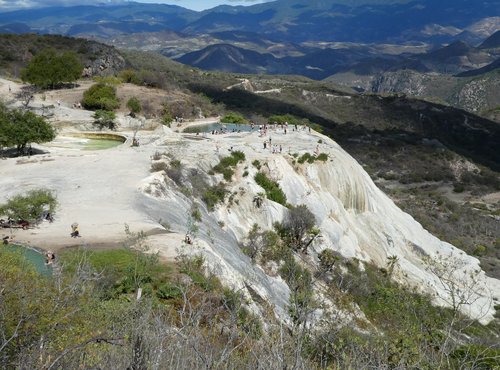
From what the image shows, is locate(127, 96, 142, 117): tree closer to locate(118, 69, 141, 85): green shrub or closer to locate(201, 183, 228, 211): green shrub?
locate(118, 69, 141, 85): green shrub

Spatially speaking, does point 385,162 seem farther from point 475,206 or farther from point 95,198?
point 95,198

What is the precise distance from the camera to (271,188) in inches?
1217

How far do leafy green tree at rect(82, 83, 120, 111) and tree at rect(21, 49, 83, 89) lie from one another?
272 inches

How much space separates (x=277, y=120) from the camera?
54.8m

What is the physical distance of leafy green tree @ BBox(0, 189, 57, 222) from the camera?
18.0 meters

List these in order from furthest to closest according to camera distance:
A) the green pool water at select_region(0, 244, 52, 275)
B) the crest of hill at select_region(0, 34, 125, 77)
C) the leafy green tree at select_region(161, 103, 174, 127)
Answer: the crest of hill at select_region(0, 34, 125, 77), the leafy green tree at select_region(161, 103, 174, 127), the green pool water at select_region(0, 244, 52, 275)

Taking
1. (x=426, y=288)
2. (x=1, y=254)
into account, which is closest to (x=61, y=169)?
(x=1, y=254)

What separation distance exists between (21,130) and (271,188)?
16204mm

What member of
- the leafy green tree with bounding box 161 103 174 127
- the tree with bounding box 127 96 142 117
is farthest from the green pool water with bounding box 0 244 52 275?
the tree with bounding box 127 96 142 117

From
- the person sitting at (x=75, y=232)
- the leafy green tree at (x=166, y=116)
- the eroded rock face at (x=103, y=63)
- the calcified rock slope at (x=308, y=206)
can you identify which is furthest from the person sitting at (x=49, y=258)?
the eroded rock face at (x=103, y=63)

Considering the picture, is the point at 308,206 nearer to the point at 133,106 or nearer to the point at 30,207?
the point at 30,207

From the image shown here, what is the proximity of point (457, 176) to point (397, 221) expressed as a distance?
162 ft

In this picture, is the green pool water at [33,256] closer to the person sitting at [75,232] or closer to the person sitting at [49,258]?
the person sitting at [49,258]

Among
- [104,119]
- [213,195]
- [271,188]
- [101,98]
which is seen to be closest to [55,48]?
[101,98]
